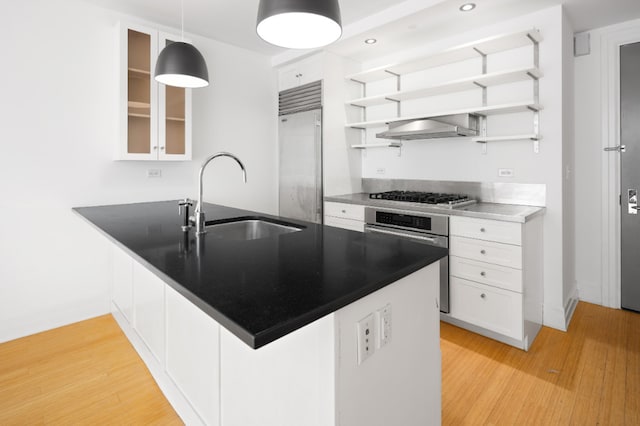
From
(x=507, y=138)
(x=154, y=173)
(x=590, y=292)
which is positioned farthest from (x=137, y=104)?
(x=590, y=292)

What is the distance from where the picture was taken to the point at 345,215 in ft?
11.2

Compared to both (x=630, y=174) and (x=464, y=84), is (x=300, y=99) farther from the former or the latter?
(x=630, y=174)

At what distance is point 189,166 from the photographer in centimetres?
352

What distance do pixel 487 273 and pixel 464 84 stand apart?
161 cm

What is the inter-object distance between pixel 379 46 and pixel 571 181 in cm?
217

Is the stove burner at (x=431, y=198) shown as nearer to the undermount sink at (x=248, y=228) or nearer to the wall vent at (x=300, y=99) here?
the wall vent at (x=300, y=99)

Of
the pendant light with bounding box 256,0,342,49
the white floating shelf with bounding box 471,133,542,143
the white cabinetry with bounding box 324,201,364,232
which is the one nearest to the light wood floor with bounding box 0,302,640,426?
the white cabinetry with bounding box 324,201,364,232

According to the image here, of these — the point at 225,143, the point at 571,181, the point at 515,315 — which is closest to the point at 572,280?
the point at 571,181

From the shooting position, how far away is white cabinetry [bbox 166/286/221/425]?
1293mm

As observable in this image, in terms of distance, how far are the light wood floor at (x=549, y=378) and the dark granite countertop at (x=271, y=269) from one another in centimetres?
106

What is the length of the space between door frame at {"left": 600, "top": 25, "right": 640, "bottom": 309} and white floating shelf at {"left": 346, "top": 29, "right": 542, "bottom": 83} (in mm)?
812

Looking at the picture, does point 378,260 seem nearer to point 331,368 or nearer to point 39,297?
point 331,368

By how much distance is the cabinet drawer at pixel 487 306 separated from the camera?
2.35m

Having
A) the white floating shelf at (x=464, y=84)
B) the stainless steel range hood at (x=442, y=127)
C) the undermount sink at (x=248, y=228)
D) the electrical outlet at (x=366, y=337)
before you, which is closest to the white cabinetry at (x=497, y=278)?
the stainless steel range hood at (x=442, y=127)
